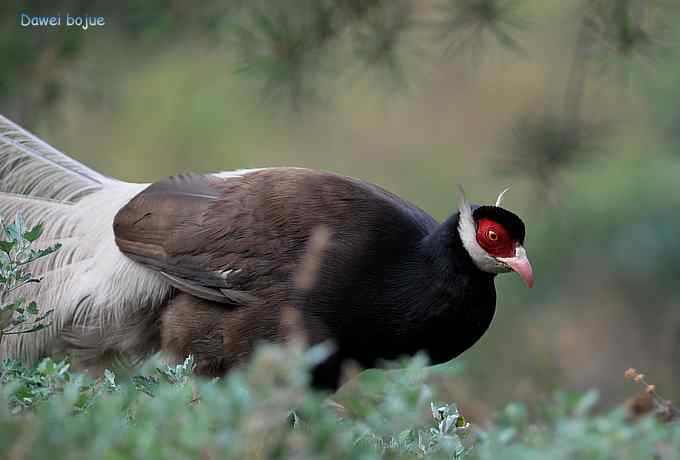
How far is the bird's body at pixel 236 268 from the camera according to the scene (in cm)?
352

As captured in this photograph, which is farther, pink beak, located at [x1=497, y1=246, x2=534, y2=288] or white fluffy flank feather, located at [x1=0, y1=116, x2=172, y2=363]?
white fluffy flank feather, located at [x1=0, y1=116, x2=172, y2=363]

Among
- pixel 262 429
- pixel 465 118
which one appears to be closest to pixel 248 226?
pixel 262 429

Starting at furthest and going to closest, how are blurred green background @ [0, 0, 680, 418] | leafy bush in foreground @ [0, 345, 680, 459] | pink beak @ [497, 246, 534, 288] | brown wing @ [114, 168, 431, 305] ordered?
1. blurred green background @ [0, 0, 680, 418]
2. brown wing @ [114, 168, 431, 305]
3. pink beak @ [497, 246, 534, 288]
4. leafy bush in foreground @ [0, 345, 680, 459]

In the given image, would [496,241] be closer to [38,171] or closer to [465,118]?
[38,171]

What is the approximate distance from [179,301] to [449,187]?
6116mm

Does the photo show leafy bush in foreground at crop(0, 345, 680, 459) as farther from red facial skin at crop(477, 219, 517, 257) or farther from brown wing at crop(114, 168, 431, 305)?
brown wing at crop(114, 168, 431, 305)

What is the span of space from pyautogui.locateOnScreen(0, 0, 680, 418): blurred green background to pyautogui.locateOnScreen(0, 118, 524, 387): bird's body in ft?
3.20

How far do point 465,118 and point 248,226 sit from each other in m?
6.96

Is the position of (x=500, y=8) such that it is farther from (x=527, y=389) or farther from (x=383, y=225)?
(x=527, y=389)

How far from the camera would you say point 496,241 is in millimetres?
3500

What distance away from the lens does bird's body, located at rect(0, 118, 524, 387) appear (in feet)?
11.6

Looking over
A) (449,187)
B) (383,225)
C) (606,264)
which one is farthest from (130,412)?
(449,187)

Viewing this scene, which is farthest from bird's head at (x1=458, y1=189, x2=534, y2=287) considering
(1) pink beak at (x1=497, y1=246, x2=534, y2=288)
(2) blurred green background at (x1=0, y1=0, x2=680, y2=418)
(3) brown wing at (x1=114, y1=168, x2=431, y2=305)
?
(2) blurred green background at (x1=0, y1=0, x2=680, y2=418)

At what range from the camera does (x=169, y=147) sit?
966cm
